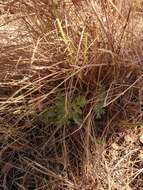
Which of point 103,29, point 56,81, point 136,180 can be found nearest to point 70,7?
point 103,29

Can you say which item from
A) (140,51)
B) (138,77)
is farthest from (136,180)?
(140,51)

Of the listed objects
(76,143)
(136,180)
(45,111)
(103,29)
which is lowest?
(136,180)

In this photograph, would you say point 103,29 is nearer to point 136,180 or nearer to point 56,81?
point 56,81

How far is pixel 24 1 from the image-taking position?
4.87 ft

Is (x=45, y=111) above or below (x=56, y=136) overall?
above

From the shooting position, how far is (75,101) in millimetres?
1434

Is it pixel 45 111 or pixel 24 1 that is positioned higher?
pixel 24 1

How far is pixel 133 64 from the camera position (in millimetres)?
1450

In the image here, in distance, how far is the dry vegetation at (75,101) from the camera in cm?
142

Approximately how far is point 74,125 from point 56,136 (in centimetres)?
8

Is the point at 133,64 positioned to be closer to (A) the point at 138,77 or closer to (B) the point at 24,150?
(A) the point at 138,77

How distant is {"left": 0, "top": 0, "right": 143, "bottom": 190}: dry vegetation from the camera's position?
1.42m

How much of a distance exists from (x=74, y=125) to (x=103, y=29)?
0.36m

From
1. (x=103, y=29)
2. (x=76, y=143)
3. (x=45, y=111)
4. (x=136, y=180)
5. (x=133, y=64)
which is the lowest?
(x=136, y=180)
